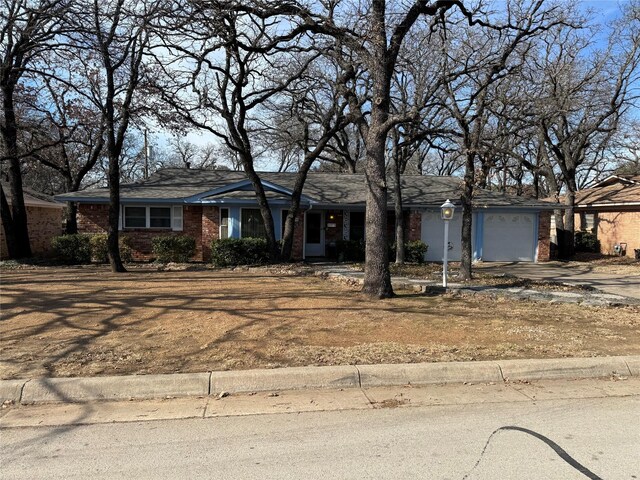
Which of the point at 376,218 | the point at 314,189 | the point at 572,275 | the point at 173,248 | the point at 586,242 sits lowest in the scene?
the point at 572,275

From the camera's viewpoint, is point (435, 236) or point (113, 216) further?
point (435, 236)

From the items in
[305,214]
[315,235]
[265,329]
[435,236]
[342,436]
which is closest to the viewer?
[342,436]

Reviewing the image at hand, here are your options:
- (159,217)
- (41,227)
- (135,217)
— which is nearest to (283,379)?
(159,217)

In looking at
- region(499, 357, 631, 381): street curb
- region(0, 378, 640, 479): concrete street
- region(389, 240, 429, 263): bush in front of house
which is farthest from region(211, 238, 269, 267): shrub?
region(499, 357, 631, 381): street curb

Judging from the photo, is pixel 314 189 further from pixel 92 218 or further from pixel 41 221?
pixel 41 221

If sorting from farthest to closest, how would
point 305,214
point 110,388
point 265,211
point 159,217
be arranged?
point 305,214, point 159,217, point 265,211, point 110,388

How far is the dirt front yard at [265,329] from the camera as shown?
5902 mm

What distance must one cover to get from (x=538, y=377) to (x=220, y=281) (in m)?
8.70

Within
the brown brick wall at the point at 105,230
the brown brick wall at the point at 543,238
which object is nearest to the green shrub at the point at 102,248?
the brown brick wall at the point at 105,230

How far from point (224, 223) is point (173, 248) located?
2262 mm

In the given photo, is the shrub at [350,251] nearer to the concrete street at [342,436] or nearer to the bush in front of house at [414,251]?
the bush in front of house at [414,251]

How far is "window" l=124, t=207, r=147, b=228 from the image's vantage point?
1914 cm

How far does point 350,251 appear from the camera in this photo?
19.4 meters

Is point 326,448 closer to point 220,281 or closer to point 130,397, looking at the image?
point 130,397
